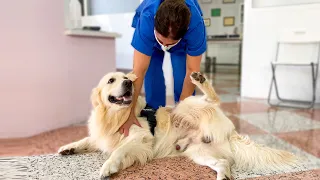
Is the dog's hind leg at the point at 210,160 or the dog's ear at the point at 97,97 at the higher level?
the dog's ear at the point at 97,97

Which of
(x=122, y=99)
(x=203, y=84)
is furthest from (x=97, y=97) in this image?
(x=203, y=84)

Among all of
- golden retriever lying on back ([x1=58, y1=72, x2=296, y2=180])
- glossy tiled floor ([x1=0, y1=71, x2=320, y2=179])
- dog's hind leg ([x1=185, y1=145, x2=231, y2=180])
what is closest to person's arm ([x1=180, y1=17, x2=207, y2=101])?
golden retriever lying on back ([x1=58, y1=72, x2=296, y2=180])

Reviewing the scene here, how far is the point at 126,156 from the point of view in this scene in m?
1.46

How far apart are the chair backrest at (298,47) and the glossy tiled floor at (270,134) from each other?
2.06 ft

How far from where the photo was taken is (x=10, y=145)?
6.35 ft

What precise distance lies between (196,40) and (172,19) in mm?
423

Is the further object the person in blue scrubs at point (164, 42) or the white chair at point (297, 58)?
the white chair at point (297, 58)

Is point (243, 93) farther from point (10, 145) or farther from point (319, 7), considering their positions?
point (10, 145)

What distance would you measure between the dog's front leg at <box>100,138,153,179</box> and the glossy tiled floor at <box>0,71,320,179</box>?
0.33 meters

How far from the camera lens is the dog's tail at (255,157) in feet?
4.87

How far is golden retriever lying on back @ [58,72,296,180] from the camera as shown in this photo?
4.89 feet

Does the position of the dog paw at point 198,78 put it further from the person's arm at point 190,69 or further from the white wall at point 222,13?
the white wall at point 222,13

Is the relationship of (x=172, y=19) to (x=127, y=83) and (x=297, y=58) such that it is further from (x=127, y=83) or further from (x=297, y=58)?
(x=297, y=58)

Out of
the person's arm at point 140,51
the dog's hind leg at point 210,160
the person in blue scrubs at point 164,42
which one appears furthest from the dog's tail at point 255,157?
the person's arm at point 140,51
